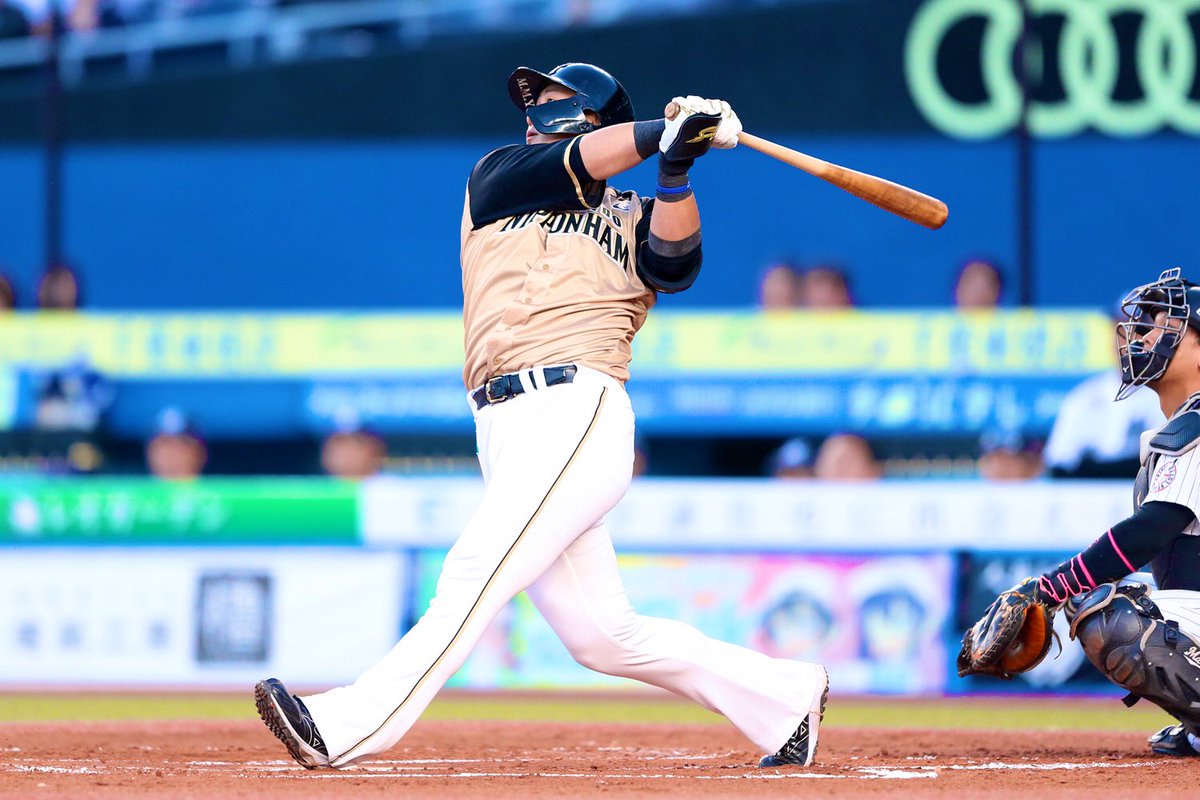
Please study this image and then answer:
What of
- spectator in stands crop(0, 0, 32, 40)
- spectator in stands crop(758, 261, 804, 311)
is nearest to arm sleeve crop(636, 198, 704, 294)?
spectator in stands crop(758, 261, 804, 311)

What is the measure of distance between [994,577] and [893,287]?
3015 mm

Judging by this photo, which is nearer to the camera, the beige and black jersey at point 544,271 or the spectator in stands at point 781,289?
the beige and black jersey at point 544,271

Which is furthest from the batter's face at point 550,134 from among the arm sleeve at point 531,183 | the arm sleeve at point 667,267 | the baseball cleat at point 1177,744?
the baseball cleat at point 1177,744

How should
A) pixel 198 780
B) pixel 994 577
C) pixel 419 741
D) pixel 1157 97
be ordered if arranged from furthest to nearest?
pixel 1157 97, pixel 994 577, pixel 419 741, pixel 198 780

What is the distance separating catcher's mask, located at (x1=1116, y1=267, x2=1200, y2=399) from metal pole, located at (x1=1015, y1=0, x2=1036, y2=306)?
438 cm

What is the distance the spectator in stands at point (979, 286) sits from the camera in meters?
8.06

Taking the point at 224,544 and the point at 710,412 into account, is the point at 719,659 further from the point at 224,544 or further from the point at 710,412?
the point at 710,412

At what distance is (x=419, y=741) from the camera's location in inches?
195

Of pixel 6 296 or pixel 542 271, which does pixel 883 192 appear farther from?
pixel 6 296

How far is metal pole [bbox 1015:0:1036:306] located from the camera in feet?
28.2

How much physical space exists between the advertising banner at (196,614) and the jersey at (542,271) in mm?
3341

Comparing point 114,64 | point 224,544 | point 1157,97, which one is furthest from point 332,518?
point 1157,97

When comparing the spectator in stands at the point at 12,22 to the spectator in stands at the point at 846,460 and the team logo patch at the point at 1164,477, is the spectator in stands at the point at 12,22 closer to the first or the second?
the spectator in stands at the point at 846,460

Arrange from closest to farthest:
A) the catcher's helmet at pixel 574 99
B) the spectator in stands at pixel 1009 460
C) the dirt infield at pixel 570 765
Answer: the dirt infield at pixel 570 765 → the catcher's helmet at pixel 574 99 → the spectator in stands at pixel 1009 460
